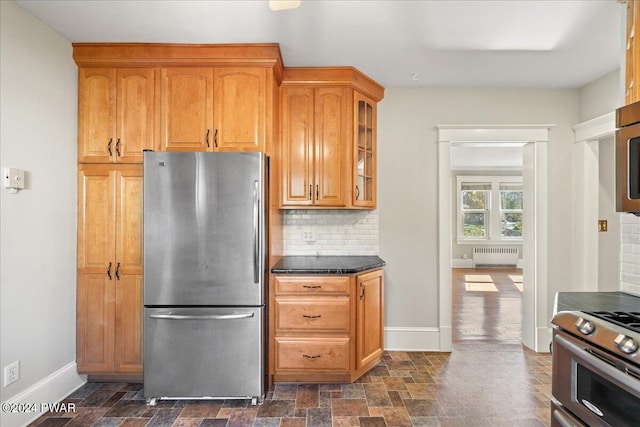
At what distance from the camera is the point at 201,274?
2389mm

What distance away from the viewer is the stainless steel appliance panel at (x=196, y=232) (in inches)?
94.0

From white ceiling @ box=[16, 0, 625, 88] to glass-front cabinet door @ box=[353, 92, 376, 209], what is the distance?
1.19 ft

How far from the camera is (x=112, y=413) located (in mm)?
2301

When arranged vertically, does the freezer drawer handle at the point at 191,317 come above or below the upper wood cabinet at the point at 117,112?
below

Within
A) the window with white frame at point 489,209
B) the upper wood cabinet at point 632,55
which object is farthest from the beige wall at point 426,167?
the window with white frame at point 489,209

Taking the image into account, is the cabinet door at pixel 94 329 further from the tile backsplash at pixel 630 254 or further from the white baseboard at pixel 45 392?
the tile backsplash at pixel 630 254

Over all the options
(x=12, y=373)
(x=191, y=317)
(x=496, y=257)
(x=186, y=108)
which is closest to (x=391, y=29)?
(x=186, y=108)

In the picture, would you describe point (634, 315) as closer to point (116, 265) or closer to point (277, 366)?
point (277, 366)

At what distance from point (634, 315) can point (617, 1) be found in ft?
5.82

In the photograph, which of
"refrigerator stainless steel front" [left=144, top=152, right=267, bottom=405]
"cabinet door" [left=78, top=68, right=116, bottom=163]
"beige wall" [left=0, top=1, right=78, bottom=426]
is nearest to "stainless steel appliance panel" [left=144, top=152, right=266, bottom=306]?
"refrigerator stainless steel front" [left=144, top=152, right=267, bottom=405]

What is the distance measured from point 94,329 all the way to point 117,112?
5.56 feet

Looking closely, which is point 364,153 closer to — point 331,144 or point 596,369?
point 331,144

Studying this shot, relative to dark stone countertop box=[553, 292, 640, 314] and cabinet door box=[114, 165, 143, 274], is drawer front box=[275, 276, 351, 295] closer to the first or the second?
cabinet door box=[114, 165, 143, 274]

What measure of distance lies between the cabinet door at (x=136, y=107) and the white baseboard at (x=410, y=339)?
2.77 meters
